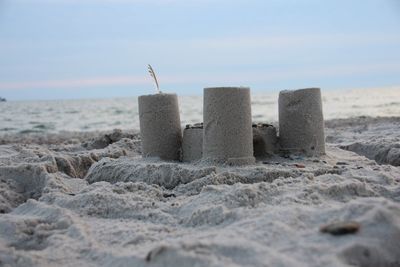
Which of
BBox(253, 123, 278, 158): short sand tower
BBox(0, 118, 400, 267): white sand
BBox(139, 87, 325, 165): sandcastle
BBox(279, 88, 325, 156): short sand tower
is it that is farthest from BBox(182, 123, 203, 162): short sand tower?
BBox(279, 88, 325, 156): short sand tower

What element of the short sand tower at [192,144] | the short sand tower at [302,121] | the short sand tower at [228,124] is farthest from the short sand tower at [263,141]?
the short sand tower at [192,144]

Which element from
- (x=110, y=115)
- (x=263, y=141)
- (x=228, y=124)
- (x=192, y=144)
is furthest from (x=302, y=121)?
(x=110, y=115)

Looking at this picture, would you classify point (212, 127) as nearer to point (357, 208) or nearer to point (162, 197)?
point (162, 197)

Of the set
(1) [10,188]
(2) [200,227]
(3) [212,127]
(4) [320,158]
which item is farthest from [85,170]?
(2) [200,227]

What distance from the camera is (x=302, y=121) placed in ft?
16.3

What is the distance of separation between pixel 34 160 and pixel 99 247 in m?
3.07

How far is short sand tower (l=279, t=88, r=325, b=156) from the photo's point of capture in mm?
4969

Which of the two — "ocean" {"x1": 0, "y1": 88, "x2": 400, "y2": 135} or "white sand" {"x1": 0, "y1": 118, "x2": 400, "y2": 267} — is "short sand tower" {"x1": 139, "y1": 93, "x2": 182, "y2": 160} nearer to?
"white sand" {"x1": 0, "y1": 118, "x2": 400, "y2": 267}

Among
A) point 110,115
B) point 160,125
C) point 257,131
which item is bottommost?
point 110,115

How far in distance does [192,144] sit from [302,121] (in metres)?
1.19

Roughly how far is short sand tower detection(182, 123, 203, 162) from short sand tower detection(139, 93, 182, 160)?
0.36ft

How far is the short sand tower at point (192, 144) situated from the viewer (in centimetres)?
492

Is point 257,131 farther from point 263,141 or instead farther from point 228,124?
point 228,124

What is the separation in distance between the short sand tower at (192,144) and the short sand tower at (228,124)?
1.05 ft
